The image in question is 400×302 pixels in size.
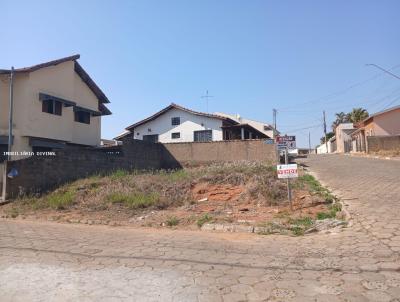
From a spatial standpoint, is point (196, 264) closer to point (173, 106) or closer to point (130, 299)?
point (130, 299)

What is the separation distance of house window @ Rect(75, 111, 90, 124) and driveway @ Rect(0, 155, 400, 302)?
15791mm

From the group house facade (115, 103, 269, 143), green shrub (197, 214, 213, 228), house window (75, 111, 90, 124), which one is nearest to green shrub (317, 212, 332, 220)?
green shrub (197, 214, 213, 228)

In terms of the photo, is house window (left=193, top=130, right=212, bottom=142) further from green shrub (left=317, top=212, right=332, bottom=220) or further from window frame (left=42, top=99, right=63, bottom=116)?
green shrub (left=317, top=212, right=332, bottom=220)

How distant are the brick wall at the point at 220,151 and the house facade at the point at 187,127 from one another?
793 centimetres

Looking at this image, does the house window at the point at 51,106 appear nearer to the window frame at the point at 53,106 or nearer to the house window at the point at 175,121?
the window frame at the point at 53,106

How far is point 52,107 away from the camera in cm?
2138

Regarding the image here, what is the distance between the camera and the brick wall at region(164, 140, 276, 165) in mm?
21734

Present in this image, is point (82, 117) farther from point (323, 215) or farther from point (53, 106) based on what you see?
point (323, 215)

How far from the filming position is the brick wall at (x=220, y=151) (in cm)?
2173

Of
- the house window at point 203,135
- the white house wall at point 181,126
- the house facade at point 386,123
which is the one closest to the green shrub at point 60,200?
the white house wall at point 181,126

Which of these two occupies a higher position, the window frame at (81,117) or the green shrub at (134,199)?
the window frame at (81,117)

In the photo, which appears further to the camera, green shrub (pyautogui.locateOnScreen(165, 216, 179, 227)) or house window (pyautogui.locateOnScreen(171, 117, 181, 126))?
house window (pyautogui.locateOnScreen(171, 117, 181, 126))

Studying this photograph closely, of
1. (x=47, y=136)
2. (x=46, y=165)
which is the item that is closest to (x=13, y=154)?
(x=47, y=136)

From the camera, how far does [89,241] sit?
25.7 ft
